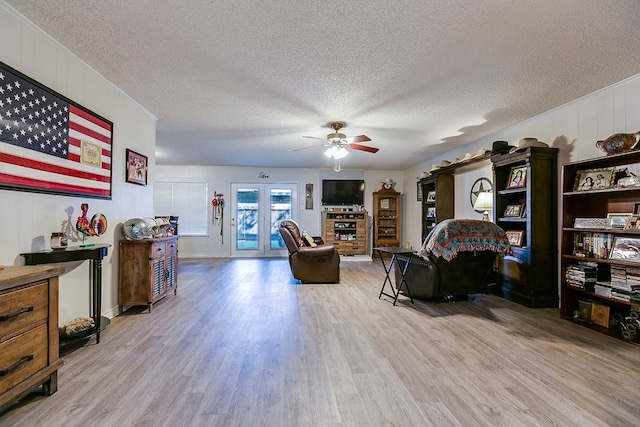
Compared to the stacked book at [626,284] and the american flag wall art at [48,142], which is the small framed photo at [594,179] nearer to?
A: the stacked book at [626,284]

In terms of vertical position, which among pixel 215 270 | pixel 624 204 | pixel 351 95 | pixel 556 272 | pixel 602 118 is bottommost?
pixel 215 270

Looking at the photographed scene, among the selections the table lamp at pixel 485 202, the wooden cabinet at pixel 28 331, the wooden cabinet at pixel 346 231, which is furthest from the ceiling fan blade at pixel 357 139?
the wooden cabinet at pixel 346 231

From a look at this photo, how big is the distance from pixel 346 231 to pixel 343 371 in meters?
6.14

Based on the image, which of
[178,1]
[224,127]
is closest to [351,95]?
[178,1]

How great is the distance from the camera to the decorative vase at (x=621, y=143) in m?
2.69

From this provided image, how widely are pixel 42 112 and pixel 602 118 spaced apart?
534 centimetres

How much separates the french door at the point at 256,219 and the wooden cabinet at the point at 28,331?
20.6 ft

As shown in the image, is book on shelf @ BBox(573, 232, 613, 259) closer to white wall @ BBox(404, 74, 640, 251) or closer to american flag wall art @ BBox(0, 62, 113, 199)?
white wall @ BBox(404, 74, 640, 251)

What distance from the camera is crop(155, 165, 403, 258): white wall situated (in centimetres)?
793

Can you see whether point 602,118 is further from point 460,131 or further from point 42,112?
point 42,112

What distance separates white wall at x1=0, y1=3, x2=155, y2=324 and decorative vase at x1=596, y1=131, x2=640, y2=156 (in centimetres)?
503

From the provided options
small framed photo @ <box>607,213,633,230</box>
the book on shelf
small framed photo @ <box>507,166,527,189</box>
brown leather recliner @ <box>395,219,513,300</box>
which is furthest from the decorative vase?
brown leather recliner @ <box>395,219,513,300</box>

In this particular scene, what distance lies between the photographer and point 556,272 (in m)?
3.67

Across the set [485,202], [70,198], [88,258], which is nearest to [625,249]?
[485,202]
